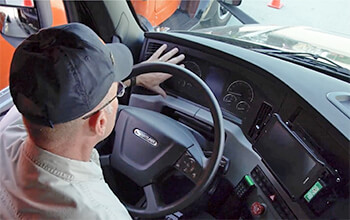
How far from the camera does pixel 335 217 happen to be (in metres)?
1.11

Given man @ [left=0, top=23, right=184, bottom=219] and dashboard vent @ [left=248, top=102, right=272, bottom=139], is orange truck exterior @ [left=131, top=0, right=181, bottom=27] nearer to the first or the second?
dashboard vent @ [left=248, top=102, right=272, bottom=139]

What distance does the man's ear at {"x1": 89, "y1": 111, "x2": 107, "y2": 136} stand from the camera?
871 mm

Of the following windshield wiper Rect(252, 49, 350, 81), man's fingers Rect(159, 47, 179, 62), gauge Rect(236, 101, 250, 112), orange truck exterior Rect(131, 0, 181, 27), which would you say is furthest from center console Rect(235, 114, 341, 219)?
orange truck exterior Rect(131, 0, 181, 27)

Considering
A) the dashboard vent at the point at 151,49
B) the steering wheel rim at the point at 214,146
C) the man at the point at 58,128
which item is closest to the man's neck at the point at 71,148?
the man at the point at 58,128

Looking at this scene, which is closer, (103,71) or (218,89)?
(103,71)

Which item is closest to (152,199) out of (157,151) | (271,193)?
(157,151)

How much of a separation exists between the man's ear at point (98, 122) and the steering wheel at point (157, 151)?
45 cm

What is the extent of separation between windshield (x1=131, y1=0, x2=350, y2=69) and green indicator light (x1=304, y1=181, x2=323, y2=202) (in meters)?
0.65

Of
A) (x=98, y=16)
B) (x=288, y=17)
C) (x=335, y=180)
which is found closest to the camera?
(x=335, y=180)

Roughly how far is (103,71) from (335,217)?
0.91 meters

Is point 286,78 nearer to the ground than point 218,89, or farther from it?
farther from it

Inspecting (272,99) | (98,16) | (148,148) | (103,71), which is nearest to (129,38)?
(98,16)

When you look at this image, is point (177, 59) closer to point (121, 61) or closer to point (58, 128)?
point (121, 61)

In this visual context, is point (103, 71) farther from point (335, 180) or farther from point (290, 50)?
point (290, 50)
